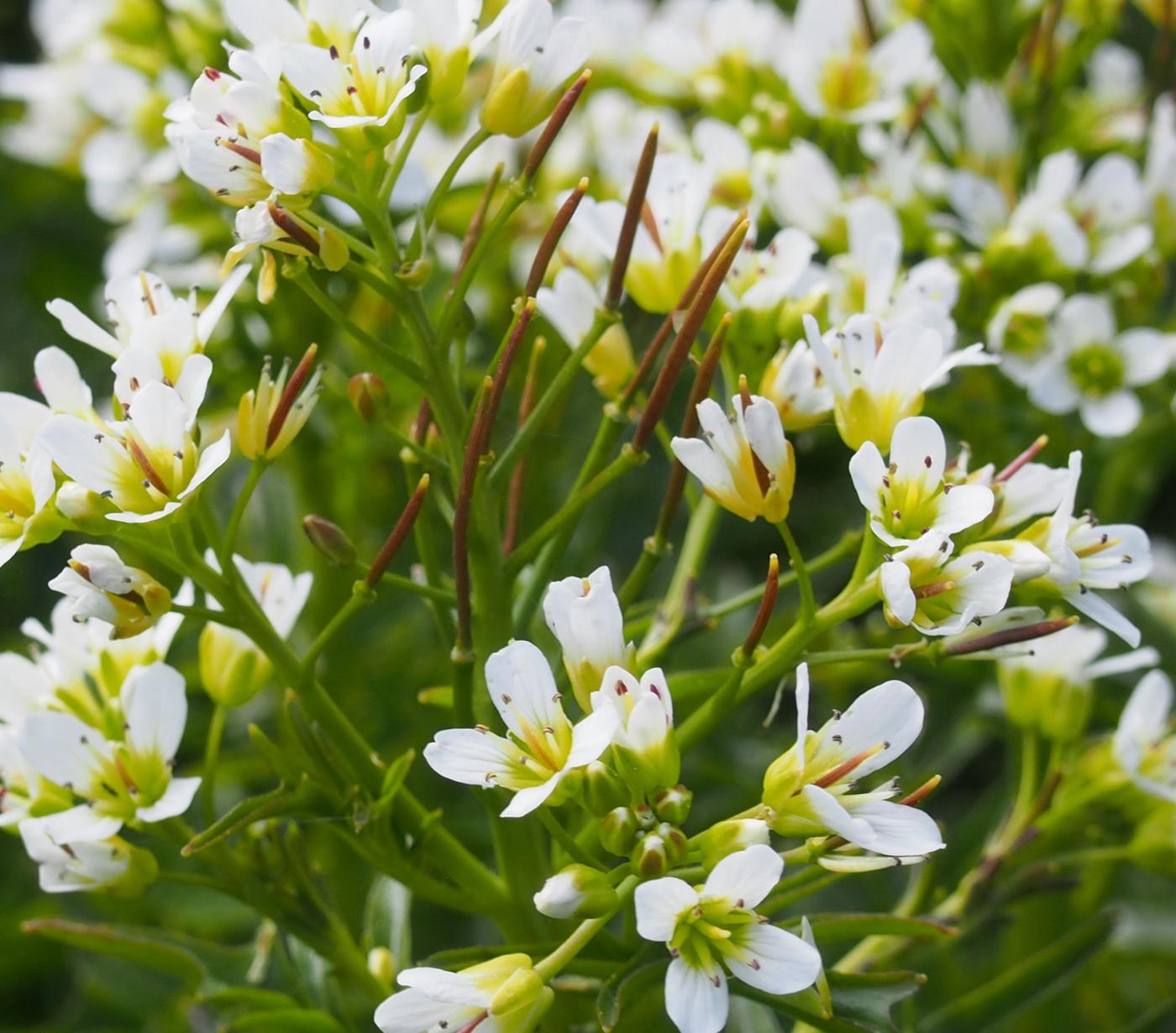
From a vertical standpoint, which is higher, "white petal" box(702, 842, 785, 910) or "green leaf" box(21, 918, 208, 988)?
"white petal" box(702, 842, 785, 910)

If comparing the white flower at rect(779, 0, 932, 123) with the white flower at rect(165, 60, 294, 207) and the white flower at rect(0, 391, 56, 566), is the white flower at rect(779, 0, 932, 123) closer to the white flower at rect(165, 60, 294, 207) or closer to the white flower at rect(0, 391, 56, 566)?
the white flower at rect(165, 60, 294, 207)

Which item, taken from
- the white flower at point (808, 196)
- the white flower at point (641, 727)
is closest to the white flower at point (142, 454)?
the white flower at point (641, 727)

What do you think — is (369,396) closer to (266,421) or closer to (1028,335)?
(266,421)

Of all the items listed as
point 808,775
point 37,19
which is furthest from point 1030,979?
point 37,19

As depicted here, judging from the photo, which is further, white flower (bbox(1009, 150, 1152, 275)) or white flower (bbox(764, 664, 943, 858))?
white flower (bbox(1009, 150, 1152, 275))

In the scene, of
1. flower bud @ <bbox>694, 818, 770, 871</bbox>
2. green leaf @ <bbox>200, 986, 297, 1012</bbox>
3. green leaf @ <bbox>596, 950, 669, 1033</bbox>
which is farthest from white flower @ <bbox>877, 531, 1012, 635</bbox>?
green leaf @ <bbox>200, 986, 297, 1012</bbox>

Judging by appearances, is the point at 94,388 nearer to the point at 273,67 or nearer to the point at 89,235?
the point at 89,235

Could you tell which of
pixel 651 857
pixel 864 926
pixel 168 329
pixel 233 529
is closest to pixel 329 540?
pixel 233 529
